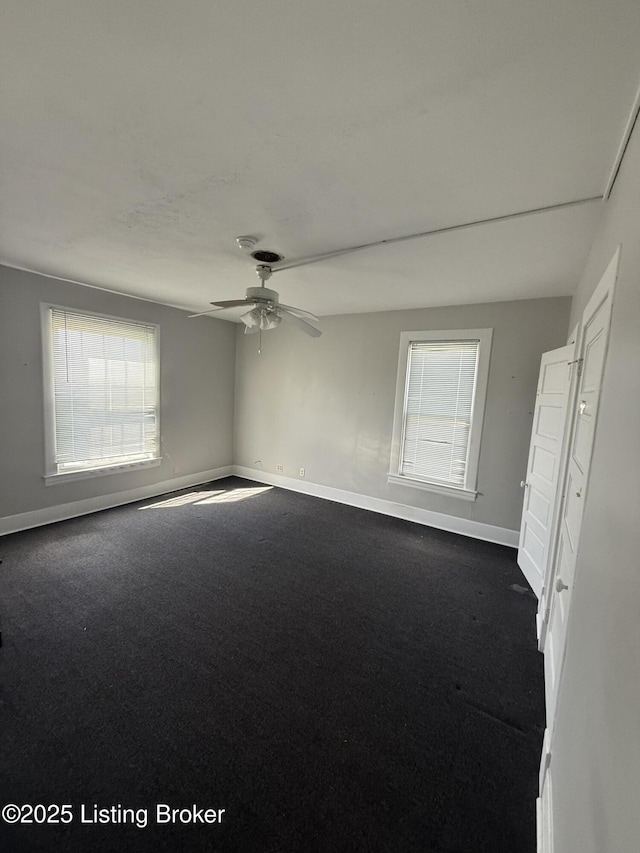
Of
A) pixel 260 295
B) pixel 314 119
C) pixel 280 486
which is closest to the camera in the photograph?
pixel 314 119

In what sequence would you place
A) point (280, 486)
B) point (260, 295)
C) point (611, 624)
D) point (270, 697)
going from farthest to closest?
point (280, 486) → point (260, 295) → point (270, 697) → point (611, 624)

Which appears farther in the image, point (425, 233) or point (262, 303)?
point (262, 303)

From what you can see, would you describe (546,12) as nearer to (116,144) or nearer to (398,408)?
(116,144)

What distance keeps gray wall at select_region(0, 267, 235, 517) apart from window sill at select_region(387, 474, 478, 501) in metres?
2.85

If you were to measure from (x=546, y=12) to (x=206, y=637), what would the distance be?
9.66ft

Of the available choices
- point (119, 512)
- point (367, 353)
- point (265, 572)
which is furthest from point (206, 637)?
point (367, 353)

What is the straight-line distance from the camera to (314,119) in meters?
1.25

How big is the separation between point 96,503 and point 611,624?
15.1 feet

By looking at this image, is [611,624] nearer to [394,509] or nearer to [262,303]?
[262,303]

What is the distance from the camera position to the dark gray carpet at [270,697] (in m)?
1.27

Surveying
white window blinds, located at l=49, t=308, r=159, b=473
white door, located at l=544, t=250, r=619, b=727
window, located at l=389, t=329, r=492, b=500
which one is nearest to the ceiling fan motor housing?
white door, located at l=544, t=250, r=619, b=727

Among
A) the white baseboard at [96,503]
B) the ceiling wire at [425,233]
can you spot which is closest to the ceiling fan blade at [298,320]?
the ceiling wire at [425,233]

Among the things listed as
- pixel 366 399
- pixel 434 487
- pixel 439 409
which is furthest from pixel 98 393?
pixel 434 487

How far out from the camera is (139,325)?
416 centimetres
